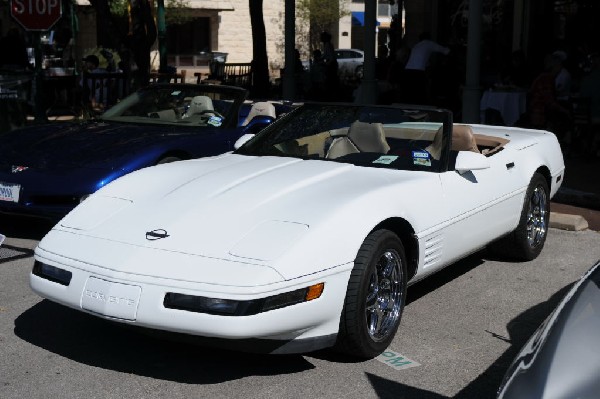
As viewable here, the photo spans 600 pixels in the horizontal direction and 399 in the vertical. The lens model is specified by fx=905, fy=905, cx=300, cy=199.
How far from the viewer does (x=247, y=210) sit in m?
4.92

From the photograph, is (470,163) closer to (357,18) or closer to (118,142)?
(118,142)

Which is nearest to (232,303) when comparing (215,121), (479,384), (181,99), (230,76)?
(479,384)

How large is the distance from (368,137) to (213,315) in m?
2.24

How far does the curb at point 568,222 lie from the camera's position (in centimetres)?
851

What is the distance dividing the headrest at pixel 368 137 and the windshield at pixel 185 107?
2.88m

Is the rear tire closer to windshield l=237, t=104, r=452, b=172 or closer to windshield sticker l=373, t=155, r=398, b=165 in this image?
windshield l=237, t=104, r=452, b=172

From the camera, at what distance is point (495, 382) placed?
469 centimetres

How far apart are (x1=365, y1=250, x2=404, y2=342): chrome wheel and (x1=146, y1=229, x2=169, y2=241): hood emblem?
3.68ft

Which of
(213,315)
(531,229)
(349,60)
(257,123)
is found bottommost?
(531,229)

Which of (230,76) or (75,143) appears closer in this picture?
(75,143)

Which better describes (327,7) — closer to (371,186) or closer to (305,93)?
(305,93)

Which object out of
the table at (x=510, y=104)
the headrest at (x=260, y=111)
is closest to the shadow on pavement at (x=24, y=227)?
the headrest at (x=260, y=111)

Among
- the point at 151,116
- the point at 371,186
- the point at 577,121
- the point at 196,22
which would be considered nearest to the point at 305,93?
the point at 577,121

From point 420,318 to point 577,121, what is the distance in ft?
24.9
